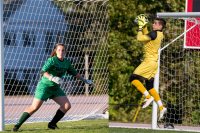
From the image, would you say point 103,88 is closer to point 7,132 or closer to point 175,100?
point 175,100

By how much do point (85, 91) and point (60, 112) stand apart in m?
2.52

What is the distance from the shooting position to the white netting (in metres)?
9.76

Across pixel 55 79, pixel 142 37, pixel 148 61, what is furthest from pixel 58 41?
pixel 142 37

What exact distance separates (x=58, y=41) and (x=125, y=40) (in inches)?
54.1

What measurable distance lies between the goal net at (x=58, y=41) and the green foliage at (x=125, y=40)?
2.30 ft

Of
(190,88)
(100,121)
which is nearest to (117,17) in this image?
(190,88)

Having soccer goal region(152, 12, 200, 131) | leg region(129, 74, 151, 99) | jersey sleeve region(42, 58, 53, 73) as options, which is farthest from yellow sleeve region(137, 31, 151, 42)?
soccer goal region(152, 12, 200, 131)

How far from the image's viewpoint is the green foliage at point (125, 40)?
10.2 metres

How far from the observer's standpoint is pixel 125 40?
1030cm

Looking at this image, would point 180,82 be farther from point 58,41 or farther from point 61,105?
point 61,105

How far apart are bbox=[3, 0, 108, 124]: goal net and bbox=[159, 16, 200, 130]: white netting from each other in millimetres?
955

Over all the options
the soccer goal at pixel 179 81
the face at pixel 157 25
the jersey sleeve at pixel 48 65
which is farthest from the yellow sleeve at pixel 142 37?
the soccer goal at pixel 179 81

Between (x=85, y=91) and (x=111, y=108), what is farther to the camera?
(x=111, y=108)

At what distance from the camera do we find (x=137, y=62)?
1023 centimetres
